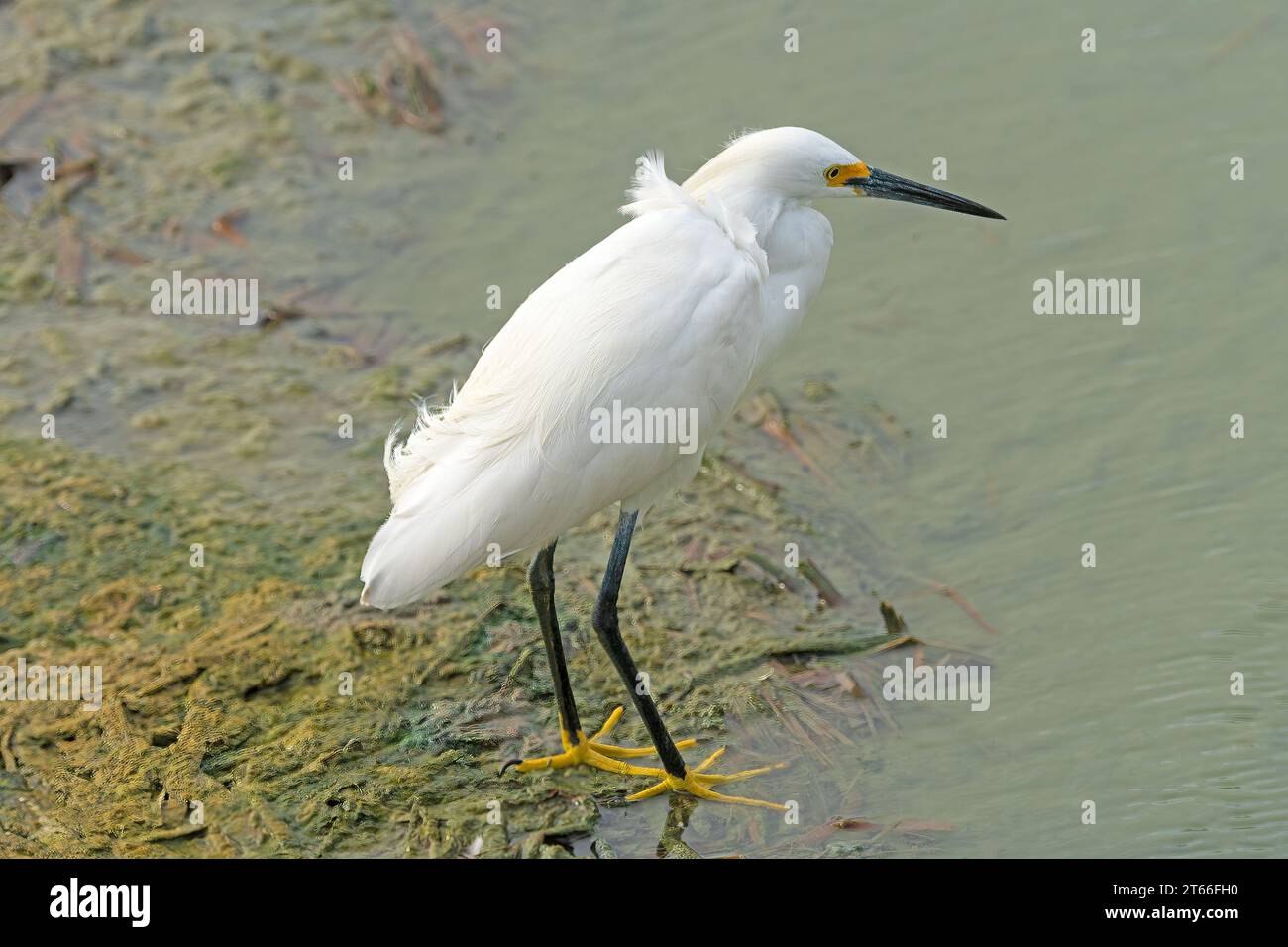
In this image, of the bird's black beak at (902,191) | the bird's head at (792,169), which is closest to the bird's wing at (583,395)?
the bird's head at (792,169)

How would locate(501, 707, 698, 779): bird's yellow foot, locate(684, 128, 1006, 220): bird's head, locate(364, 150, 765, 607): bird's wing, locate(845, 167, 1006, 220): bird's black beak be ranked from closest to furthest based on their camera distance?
locate(364, 150, 765, 607): bird's wing
locate(684, 128, 1006, 220): bird's head
locate(845, 167, 1006, 220): bird's black beak
locate(501, 707, 698, 779): bird's yellow foot

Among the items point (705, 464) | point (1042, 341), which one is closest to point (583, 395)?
point (705, 464)

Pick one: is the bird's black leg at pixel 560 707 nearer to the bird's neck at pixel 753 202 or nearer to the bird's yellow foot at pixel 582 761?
the bird's yellow foot at pixel 582 761

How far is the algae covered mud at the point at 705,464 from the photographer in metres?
4.80

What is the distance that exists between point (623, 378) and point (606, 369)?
0.06 meters

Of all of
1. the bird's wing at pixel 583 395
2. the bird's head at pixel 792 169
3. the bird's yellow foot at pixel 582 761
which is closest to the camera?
the bird's wing at pixel 583 395

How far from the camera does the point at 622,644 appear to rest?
4809 millimetres

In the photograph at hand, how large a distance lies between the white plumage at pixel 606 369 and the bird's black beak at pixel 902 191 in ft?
0.17

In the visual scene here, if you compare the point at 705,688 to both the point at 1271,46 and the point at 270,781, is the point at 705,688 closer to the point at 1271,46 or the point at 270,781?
the point at 270,781

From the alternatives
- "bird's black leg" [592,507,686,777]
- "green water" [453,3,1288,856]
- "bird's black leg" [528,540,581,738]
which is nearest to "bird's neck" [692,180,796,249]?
"bird's black leg" [592,507,686,777]

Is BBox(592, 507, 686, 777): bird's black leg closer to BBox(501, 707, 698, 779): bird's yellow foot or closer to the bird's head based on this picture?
BBox(501, 707, 698, 779): bird's yellow foot

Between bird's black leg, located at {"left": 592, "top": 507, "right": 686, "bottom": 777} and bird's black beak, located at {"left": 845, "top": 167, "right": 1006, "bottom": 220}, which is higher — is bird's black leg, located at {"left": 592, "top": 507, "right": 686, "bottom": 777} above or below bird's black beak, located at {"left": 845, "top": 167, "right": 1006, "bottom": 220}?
below

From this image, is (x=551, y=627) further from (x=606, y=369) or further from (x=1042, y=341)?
(x=1042, y=341)

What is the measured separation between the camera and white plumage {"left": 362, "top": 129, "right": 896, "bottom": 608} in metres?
4.39
